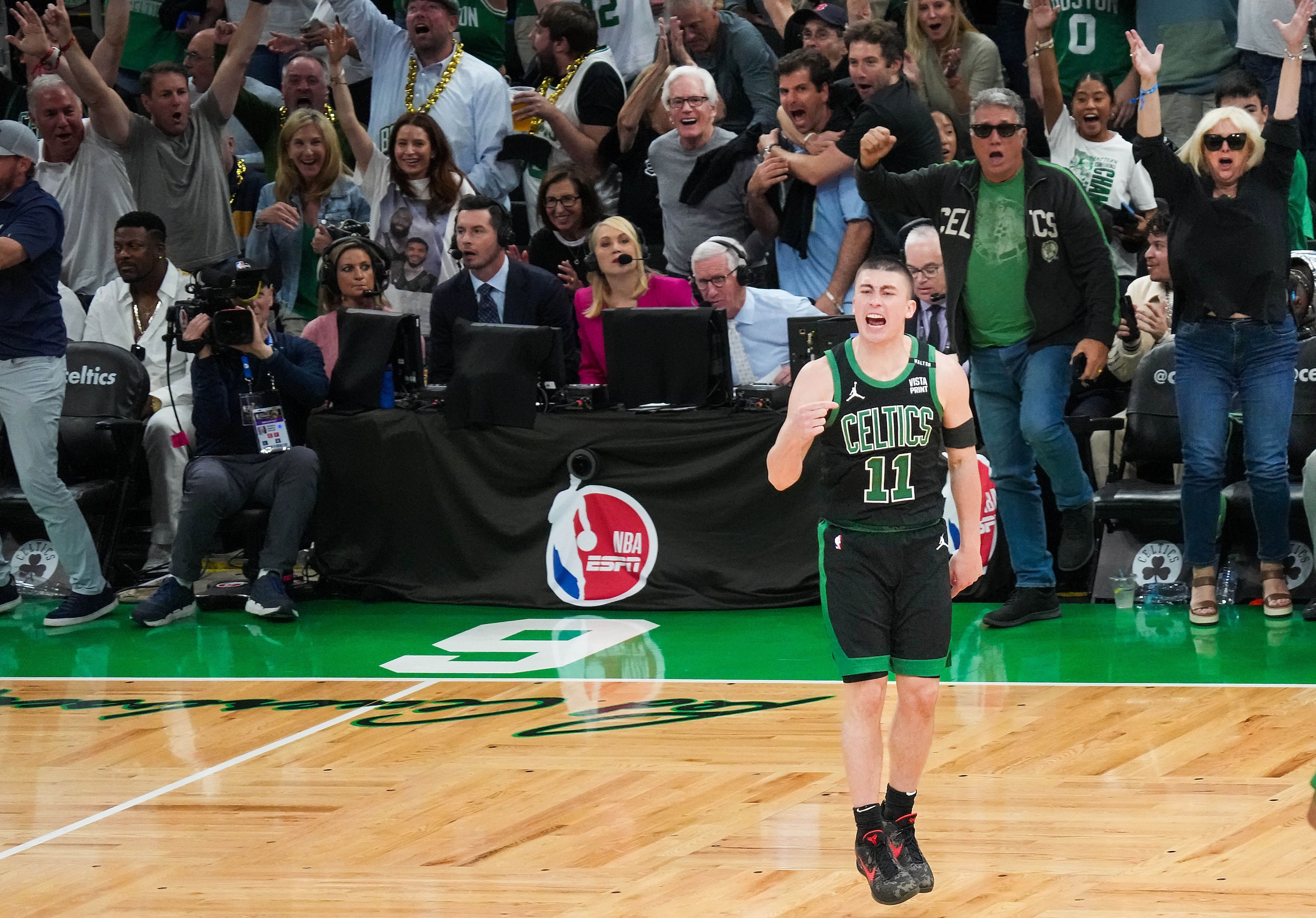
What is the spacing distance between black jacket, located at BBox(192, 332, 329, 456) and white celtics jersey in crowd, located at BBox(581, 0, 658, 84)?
11.0 feet

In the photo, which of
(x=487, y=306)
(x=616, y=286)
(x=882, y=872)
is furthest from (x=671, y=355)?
(x=882, y=872)

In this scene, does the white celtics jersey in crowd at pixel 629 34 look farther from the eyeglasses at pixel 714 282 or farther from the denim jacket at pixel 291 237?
the eyeglasses at pixel 714 282

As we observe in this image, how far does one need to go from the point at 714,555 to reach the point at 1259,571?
2540 millimetres

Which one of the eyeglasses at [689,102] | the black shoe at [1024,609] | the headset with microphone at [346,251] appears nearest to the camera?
the black shoe at [1024,609]

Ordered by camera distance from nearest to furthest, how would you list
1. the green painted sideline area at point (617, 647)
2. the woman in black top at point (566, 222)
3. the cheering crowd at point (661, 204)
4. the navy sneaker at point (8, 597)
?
the green painted sideline area at point (617, 647)
the cheering crowd at point (661, 204)
the navy sneaker at point (8, 597)
the woman in black top at point (566, 222)

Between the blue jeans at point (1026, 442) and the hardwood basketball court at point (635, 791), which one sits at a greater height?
the blue jeans at point (1026, 442)

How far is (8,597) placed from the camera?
361 inches

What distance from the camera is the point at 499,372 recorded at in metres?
8.65

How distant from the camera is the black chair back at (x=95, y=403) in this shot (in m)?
9.33

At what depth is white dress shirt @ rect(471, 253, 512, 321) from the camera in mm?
9203

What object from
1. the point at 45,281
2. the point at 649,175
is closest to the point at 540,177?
the point at 649,175

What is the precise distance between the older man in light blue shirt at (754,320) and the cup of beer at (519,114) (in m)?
2.19

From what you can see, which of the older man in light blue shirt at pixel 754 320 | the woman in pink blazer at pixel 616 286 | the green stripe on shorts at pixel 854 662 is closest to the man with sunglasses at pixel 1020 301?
the older man in light blue shirt at pixel 754 320

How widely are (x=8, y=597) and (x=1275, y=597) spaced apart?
20.7ft
